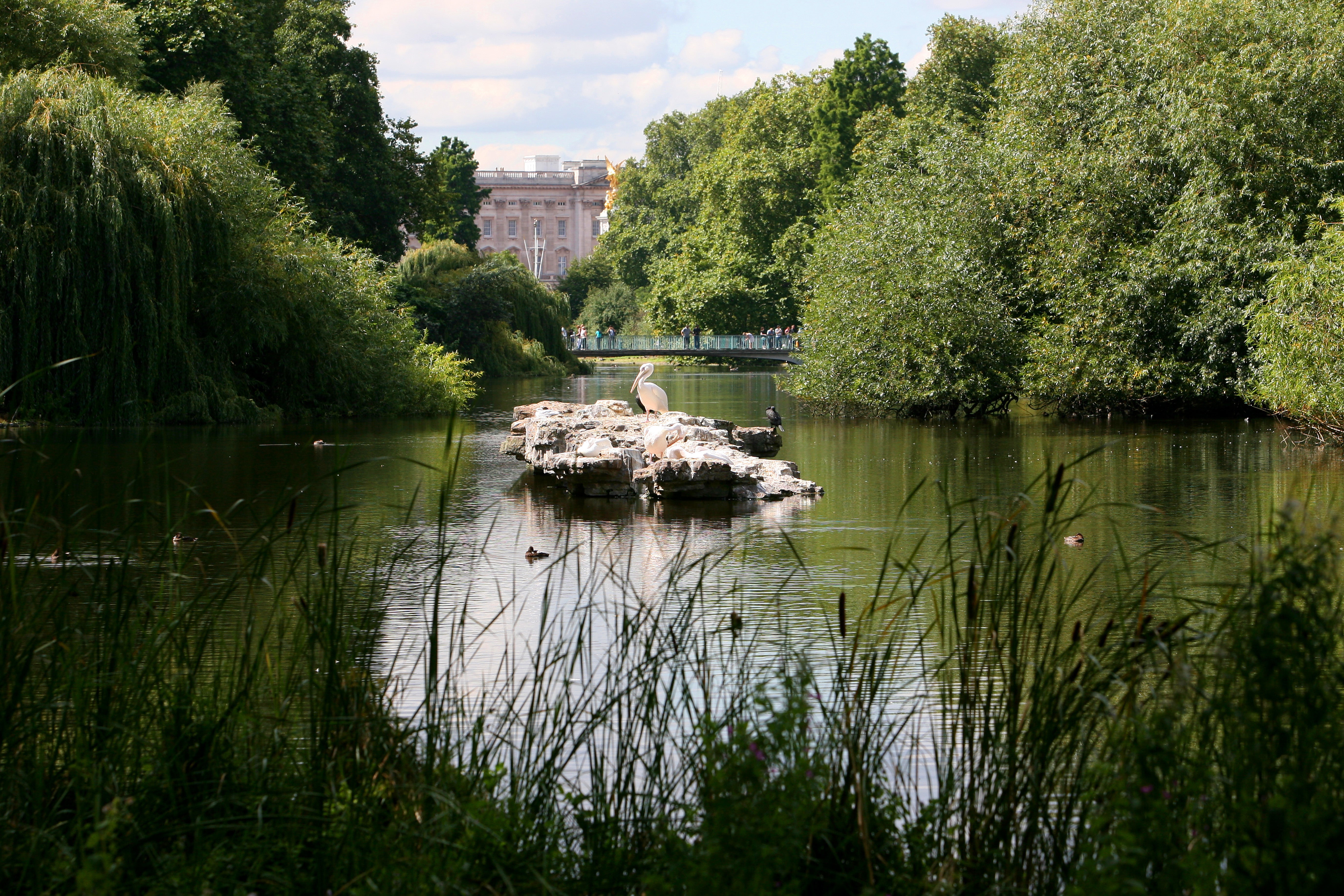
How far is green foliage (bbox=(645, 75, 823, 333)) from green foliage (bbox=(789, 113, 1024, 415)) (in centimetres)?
2008

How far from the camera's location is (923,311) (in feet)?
64.7

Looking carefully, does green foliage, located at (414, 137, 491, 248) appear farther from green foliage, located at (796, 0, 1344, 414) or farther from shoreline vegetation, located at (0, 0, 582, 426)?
green foliage, located at (796, 0, 1344, 414)

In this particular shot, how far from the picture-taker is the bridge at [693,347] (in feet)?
143

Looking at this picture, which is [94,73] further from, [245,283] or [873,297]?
[873,297]

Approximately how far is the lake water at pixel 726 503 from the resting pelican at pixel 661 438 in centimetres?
90

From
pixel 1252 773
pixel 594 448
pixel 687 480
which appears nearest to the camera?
pixel 1252 773

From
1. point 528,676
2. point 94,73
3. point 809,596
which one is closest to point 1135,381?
point 809,596

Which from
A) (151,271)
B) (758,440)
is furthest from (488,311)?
(758,440)

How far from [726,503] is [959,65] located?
3028 cm

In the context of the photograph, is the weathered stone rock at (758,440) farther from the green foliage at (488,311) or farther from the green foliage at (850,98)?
the green foliage at (850,98)

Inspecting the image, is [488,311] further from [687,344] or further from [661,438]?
[661,438]

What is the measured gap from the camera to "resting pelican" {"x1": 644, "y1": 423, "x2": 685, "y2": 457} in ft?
37.8

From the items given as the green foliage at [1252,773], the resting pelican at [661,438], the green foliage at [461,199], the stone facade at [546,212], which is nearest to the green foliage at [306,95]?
the green foliage at [461,199]

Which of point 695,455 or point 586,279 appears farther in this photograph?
point 586,279
